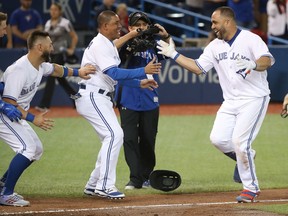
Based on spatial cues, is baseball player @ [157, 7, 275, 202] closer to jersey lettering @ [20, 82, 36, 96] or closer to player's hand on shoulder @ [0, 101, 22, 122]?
jersey lettering @ [20, 82, 36, 96]

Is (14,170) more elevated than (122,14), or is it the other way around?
(122,14)

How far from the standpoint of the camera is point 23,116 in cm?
877

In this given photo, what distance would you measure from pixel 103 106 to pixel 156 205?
1.28 meters

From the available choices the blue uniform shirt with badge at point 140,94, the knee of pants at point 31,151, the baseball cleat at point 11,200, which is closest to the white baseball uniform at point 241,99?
the blue uniform shirt with badge at point 140,94

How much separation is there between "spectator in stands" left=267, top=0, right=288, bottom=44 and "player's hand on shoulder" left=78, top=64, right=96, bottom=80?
9.72m

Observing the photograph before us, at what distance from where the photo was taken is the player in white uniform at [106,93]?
923 cm

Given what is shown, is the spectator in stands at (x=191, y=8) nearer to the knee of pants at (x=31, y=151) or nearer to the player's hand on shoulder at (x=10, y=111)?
the knee of pants at (x=31, y=151)

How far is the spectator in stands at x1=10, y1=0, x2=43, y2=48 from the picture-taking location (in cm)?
1788

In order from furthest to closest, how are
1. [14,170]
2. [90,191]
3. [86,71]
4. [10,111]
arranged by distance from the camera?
[90,191] → [86,71] → [14,170] → [10,111]

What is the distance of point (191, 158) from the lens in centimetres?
1251

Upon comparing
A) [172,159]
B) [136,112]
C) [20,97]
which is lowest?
[172,159]

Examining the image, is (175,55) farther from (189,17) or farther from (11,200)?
(189,17)

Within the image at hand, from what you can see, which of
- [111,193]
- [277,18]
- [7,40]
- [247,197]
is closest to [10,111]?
[111,193]

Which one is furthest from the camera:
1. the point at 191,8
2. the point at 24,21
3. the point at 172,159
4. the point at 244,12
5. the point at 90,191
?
the point at 191,8
